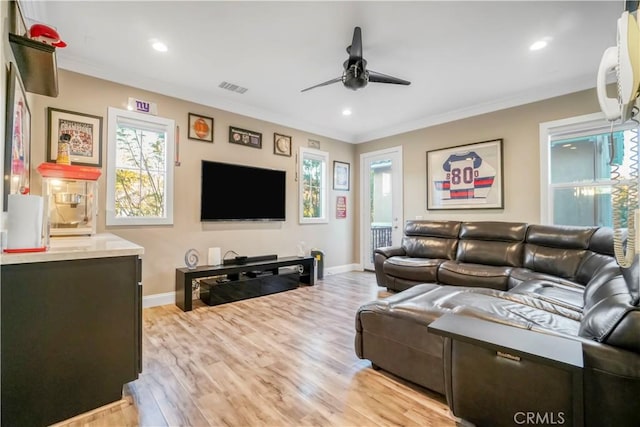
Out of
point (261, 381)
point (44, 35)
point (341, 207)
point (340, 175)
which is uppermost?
point (44, 35)

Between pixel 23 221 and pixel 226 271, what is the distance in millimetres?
2365

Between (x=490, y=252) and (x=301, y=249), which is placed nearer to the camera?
(x=490, y=252)

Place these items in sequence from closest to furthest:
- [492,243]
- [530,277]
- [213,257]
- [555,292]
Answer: [555,292] → [530,277] → [492,243] → [213,257]

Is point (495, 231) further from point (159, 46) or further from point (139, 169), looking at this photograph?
point (139, 169)

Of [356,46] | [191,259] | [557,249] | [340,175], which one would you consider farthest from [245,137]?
[557,249]

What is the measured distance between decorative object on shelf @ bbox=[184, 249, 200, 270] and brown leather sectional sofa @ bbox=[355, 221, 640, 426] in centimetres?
241

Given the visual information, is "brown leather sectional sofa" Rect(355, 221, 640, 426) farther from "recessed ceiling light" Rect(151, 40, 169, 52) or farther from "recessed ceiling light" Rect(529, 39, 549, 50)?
"recessed ceiling light" Rect(151, 40, 169, 52)

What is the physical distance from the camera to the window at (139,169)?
319cm

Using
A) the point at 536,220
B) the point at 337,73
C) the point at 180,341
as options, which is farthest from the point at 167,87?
the point at 536,220

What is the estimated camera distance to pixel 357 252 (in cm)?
594

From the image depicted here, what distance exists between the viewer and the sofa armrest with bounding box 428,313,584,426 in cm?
105

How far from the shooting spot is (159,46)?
273cm

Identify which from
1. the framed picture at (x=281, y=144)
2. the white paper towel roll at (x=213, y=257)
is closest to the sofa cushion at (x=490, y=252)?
the framed picture at (x=281, y=144)

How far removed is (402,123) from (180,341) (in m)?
4.64
